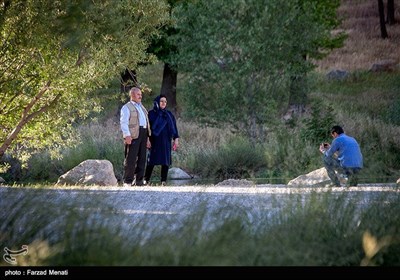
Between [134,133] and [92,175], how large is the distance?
5.28m

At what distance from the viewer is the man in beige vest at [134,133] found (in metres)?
17.3

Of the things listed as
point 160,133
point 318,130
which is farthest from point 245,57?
point 160,133

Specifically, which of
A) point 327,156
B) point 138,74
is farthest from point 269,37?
point 327,156

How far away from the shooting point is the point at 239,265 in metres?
7.12

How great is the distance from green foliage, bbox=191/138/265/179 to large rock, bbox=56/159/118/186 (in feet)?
19.8

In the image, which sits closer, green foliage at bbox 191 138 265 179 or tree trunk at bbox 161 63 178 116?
green foliage at bbox 191 138 265 179

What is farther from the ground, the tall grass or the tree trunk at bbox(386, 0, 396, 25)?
the tree trunk at bbox(386, 0, 396, 25)

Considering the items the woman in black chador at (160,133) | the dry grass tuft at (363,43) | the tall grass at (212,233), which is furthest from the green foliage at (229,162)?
the dry grass tuft at (363,43)

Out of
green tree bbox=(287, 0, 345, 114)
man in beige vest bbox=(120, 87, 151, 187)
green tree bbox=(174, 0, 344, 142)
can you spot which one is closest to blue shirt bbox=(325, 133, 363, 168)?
man in beige vest bbox=(120, 87, 151, 187)

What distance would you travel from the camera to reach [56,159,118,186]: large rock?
2240 cm

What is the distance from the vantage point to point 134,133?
57.4 feet

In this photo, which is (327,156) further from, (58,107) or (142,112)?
(58,107)

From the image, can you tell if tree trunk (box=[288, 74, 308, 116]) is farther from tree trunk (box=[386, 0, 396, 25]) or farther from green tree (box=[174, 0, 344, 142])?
tree trunk (box=[386, 0, 396, 25])

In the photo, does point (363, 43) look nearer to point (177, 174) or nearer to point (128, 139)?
point (177, 174)
